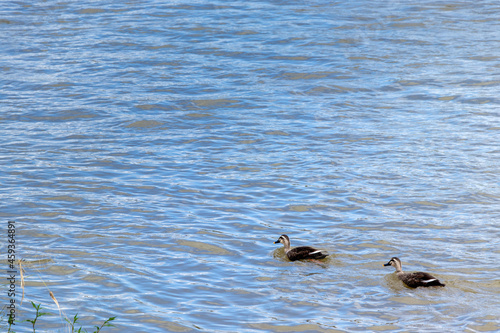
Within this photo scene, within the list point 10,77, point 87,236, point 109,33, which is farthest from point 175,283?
point 109,33

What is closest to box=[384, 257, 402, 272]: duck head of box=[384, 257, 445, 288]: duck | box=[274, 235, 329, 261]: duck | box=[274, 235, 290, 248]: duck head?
box=[384, 257, 445, 288]: duck

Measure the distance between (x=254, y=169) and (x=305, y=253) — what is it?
14.7 ft

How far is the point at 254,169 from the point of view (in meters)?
14.4

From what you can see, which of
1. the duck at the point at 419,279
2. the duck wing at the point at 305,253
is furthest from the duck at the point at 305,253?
the duck at the point at 419,279

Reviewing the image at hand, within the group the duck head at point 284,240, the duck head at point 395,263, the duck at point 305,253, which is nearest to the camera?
the duck head at point 395,263

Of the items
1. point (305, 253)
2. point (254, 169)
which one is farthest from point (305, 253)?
point (254, 169)

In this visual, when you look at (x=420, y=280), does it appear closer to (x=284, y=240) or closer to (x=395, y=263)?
(x=395, y=263)

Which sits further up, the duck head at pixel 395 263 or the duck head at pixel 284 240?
the duck head at pixel 284 240

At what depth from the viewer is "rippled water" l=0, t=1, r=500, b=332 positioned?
9.12 m

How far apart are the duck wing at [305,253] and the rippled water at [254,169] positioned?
17cm

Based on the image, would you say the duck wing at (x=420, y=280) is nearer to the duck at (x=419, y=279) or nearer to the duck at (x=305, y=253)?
the duck at (x=419, y=279)

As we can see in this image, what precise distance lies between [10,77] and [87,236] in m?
12.2

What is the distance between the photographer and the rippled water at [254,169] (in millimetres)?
9125

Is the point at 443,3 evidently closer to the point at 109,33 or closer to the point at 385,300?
the point at 109,33
